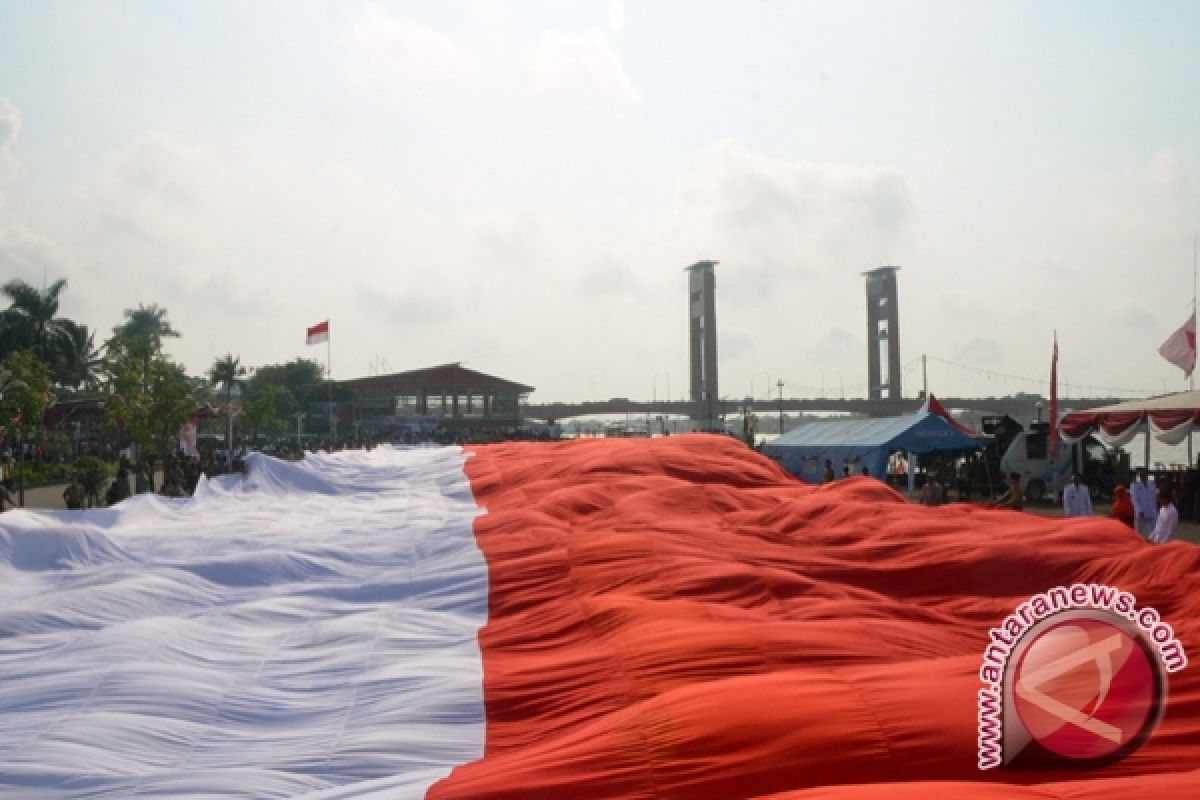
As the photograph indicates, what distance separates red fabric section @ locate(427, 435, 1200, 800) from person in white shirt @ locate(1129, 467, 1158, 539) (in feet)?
20.2

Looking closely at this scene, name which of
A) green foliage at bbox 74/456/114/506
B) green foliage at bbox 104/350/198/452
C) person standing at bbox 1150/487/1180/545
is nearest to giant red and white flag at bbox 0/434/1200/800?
person standing at bbox 1150/487/1180/545

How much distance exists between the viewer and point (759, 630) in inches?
254

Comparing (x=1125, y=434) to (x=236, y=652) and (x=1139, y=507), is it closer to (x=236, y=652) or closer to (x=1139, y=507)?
(x=1139, y=507)

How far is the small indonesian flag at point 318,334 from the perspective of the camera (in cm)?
5975

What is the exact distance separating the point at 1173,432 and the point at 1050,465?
5347 millimetres

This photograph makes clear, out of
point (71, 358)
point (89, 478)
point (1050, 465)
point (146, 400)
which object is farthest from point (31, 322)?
point (1050, 465)

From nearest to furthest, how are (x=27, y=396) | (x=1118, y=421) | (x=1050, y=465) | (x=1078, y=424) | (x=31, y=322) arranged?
(x=1118, y=421) < (x=1078, y=424) < (x=1050, y=465) < (x=27, y=396) < (x=31, y=322)

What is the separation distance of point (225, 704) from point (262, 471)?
10.3 metres

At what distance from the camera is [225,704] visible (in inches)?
249

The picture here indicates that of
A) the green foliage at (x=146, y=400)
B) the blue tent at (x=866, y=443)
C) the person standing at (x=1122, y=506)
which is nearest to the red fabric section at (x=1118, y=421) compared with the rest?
the blue tent at (x=866, y=443)

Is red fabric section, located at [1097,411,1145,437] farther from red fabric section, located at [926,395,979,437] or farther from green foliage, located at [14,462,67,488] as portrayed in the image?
green foliage, located at [14,462,67,488]

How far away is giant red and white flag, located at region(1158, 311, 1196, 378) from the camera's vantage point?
27.8 metres

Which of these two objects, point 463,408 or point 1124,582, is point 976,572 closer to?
point 1124,582

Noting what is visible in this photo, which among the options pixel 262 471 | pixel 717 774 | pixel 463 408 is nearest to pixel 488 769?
pixel 717 774
